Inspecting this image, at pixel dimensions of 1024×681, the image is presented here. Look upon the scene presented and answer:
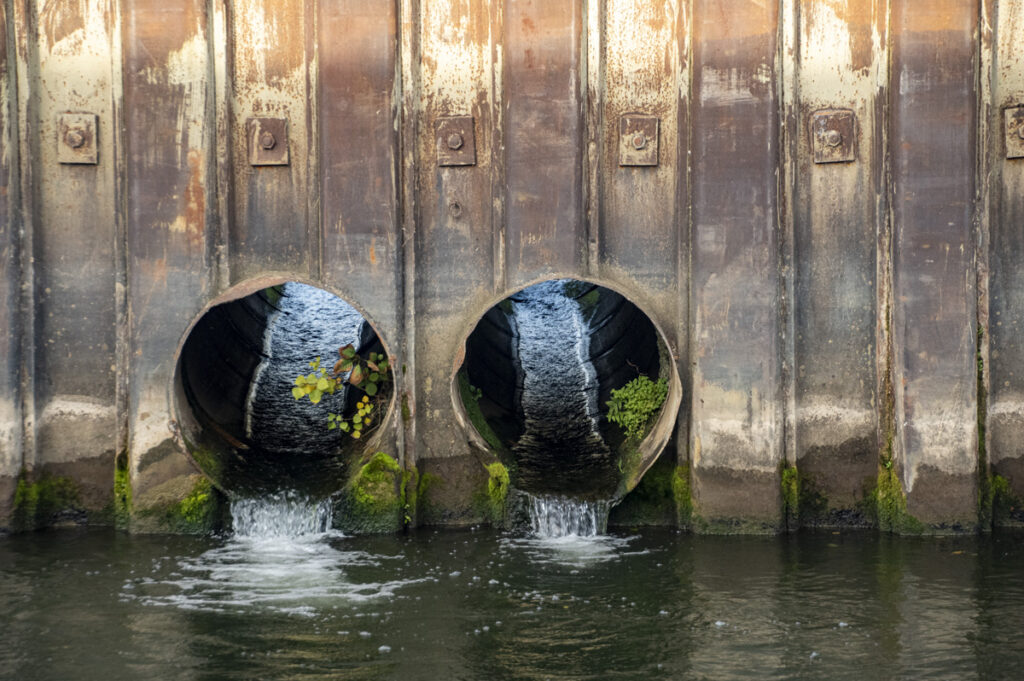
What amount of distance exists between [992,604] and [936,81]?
397cm

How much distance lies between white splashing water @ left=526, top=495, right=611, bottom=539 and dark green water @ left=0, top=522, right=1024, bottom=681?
0.23 metres

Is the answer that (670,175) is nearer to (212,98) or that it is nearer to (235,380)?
(212,98)

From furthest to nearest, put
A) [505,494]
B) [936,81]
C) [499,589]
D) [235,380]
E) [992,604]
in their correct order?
[235,380] < [505,494] < [936,81] < [499,589] < [992,604]

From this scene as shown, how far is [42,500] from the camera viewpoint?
9.71 meters

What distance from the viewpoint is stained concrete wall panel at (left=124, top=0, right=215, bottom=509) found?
9406 mm

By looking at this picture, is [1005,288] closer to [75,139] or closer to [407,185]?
[407,185]

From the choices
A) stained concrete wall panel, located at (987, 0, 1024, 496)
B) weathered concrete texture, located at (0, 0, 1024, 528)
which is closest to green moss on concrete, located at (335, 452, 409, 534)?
weathered concrete texture, located at (0, 0, 1024, 528)

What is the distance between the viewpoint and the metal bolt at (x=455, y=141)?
9.49m

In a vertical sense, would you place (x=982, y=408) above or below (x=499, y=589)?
above

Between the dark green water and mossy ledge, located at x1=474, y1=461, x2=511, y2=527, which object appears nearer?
the dark green water

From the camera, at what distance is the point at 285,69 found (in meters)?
9.54

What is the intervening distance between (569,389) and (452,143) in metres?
4.47

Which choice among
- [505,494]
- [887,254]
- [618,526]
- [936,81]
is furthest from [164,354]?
[936,81]

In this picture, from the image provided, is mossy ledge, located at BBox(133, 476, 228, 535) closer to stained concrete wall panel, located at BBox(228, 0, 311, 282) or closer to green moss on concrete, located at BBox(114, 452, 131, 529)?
green moss on concrete, located at BBox(114, 452, 131, 529)
